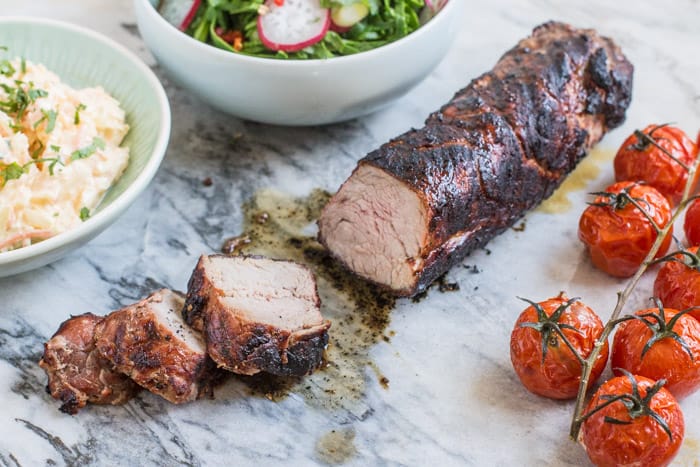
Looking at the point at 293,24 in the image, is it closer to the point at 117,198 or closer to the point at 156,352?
the point at 117,198

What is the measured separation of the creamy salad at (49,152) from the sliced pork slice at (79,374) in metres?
0.45

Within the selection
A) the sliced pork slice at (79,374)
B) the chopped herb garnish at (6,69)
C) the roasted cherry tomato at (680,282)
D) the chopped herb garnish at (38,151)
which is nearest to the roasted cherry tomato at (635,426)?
the roasted cherry tomato at (680,282)

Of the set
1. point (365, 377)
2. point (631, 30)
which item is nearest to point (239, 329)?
point (365, 377)

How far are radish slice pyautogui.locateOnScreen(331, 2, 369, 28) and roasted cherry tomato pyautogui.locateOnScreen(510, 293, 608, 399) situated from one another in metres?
1.56

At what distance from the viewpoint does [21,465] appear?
300cm

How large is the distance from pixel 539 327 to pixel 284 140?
1.80 metres

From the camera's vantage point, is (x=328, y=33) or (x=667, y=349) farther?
(x=328, y=33)

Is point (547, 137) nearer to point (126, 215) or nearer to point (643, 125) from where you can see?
point (643, 125)

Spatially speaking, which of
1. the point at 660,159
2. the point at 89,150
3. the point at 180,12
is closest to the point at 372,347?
the point at 89,150

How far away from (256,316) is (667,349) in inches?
55.4

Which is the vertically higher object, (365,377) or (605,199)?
(605,199)

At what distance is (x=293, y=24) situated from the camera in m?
3.93

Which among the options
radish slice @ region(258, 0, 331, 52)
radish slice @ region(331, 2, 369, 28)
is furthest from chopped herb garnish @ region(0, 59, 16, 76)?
radish slice @ region(331, 2, 369, 28)

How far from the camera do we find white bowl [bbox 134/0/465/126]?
3.84m
